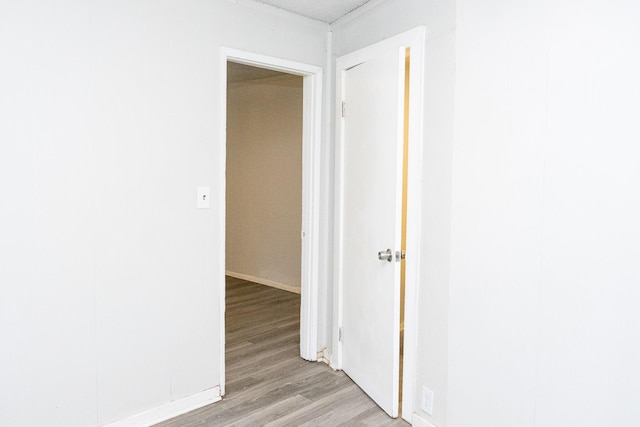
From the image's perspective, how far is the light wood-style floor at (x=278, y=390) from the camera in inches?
96.8

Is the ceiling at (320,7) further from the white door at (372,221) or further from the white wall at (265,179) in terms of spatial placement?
the white wall at (265,179)

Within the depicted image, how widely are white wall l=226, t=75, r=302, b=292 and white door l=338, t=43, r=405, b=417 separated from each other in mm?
2280

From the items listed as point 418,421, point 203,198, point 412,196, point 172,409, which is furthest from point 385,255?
point 172,409

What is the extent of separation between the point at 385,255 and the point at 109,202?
149 centimetres

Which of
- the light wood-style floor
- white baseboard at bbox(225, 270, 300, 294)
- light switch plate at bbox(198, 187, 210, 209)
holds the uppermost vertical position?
light switch plate at bbox(198, 187, 210, 209)

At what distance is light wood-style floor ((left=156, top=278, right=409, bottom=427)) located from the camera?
2459 millimetres

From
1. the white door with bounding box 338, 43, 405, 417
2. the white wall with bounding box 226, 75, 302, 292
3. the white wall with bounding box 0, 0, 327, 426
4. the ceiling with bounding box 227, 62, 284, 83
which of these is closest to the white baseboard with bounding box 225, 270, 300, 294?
the white wall with bounding box 226, 75, 302, 292

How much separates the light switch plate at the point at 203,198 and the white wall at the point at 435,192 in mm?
1222

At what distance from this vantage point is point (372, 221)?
265 centimetres

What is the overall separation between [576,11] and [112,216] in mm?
2220

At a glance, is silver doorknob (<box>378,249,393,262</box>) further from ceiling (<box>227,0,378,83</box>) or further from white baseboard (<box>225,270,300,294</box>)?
white baseboard (<box>225,270,300,294</box>)

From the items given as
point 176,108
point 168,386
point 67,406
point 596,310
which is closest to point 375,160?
point 176,108

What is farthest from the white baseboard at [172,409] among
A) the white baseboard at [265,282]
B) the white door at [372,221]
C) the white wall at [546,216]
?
the white baseboard at [265,282]

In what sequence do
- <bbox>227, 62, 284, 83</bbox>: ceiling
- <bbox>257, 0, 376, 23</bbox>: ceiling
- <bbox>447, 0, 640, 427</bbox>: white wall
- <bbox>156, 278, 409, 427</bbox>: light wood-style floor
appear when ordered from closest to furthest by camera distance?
<bbox>447, 0, 640, 427</bbox>: white wall → <bbox>156, 278, 409, 427</bbox>: light wood-style floor → <bbox>257, 0, 376, 23</bbox>: ceiling → <bbox>227, 62, 284, 83</bbox>: ceiling
